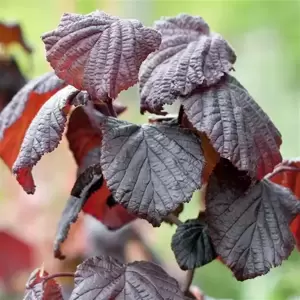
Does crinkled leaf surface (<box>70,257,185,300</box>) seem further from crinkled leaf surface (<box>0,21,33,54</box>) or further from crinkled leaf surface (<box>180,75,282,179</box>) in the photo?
crinkled leaf surface (<box>0,21,33,54</box>)

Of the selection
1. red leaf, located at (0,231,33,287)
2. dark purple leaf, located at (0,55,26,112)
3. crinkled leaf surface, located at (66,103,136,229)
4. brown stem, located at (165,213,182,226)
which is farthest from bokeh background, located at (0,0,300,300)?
brown stem, located at (165,213,182,226)

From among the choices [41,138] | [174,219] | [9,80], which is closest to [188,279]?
[174,219]

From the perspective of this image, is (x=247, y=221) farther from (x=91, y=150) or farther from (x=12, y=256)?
(x=12, y=256)

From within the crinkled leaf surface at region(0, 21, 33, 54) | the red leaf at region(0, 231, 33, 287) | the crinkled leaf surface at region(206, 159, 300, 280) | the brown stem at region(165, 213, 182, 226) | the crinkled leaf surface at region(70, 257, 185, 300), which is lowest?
the red leaf at region(0, 231, 33, 287)

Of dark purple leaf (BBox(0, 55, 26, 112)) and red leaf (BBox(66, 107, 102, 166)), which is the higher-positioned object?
dark purple leaf (BBox(0, 55, 26, 112))

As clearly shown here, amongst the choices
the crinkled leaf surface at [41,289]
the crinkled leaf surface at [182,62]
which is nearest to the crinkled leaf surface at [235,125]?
the crinkled leaf surface at [182,62]

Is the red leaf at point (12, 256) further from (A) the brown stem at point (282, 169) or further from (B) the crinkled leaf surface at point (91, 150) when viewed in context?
(A) the brown stem at point (282, 169)
